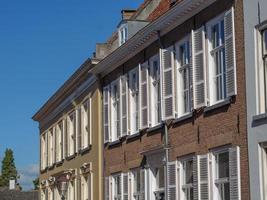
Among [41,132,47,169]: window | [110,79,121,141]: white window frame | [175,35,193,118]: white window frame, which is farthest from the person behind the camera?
[41,132,47,169]: window

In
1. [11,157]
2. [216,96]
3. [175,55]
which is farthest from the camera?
[11,157]

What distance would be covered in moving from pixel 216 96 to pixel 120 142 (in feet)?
30.7

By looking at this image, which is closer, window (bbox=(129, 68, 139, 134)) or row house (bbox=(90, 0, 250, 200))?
row house (bbox=(90, 0, 250, 200))

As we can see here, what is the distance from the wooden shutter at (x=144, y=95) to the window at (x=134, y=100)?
0.81 metres

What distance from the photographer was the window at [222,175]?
21.3 m

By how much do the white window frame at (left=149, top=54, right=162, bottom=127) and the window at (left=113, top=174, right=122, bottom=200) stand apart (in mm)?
4465

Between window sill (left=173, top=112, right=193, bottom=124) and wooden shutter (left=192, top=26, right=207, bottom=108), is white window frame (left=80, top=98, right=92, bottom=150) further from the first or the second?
wooden shutter (left=192, top=26, right=207, bottom=108)

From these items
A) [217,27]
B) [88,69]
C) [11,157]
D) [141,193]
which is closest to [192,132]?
[217,27]

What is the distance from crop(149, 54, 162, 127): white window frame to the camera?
27.0 meters

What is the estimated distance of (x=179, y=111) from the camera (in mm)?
24938

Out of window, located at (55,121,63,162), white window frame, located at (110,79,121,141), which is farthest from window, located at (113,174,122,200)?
window, located at (55,121,63,162)

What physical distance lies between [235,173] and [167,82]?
597 centimetres

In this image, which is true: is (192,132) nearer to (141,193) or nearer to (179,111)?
(179,111)

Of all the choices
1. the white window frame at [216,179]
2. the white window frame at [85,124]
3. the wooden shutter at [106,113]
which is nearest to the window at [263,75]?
the white window frame at [216,179]
